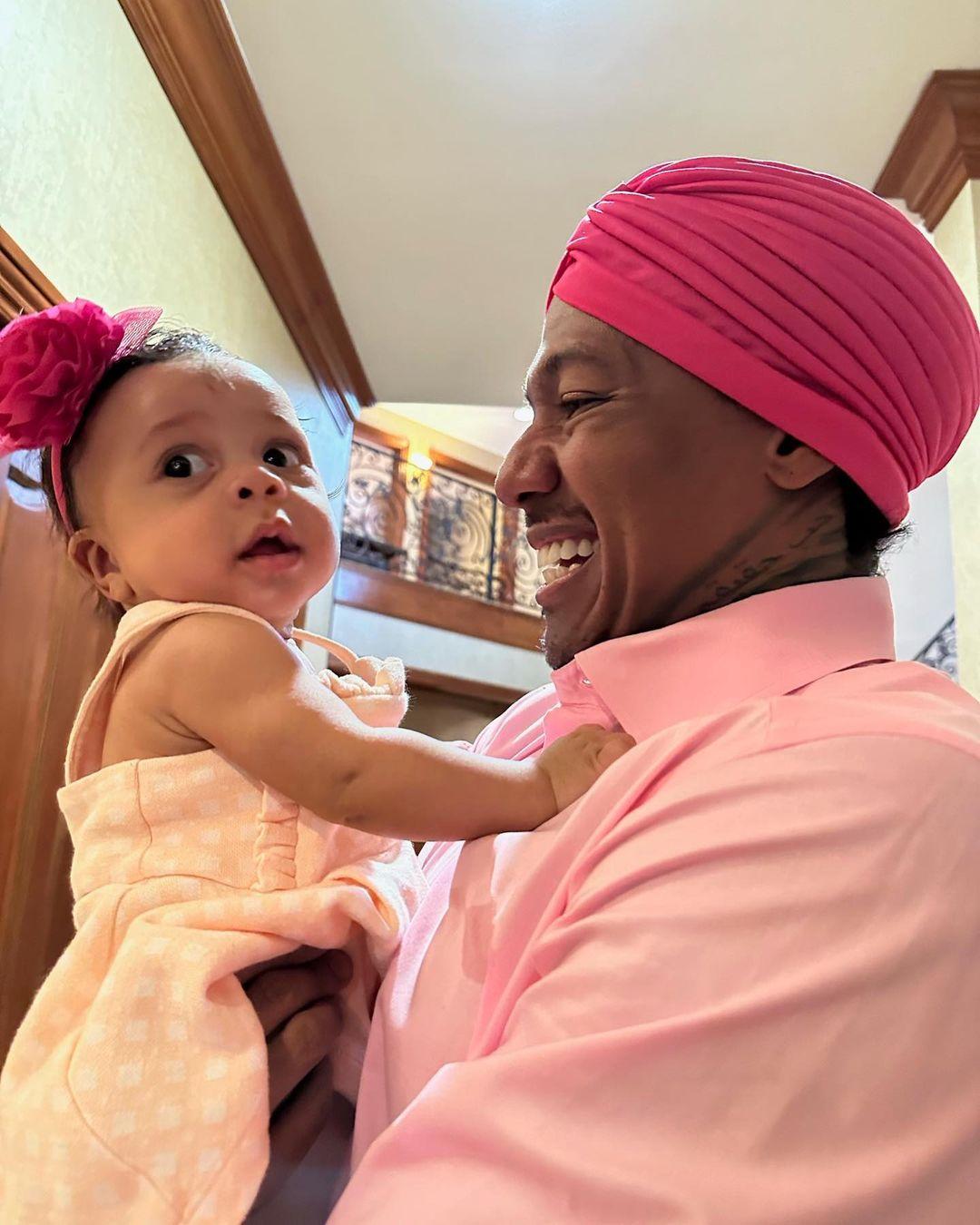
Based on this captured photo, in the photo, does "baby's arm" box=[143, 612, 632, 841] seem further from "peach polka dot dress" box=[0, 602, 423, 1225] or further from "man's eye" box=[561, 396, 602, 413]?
"man's eye" box=[561, 396, 602, 413]

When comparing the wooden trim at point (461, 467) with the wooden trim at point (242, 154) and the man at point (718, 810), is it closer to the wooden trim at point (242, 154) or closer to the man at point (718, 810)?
the wooden trim at point (242, 154)

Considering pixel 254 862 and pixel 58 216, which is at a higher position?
pixel 58 216

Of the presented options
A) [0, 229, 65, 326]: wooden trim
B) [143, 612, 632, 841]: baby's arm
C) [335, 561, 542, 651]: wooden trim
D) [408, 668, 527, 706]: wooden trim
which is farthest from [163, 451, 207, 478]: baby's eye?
[408, 668, 527, 706]: wooden trim

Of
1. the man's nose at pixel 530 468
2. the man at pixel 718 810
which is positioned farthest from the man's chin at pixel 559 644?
the man's nose at pixel 530 468

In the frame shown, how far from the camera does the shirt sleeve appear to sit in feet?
1.82

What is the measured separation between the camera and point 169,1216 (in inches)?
28.7

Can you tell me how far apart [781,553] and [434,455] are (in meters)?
7.60

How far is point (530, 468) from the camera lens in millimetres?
1056

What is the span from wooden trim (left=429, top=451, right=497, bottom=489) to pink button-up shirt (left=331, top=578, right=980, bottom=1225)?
25.6ft

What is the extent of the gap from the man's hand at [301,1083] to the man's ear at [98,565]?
1.49 ft

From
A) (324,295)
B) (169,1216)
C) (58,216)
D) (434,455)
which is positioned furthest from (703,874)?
(434,455)

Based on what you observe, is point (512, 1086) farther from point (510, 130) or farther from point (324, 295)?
point (324, 295)

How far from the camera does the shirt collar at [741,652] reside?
2.77ft

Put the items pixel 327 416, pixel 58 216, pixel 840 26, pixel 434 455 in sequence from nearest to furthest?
pixel 58 216, pixel 840 26, pixel 327 416, pixel 434 455
